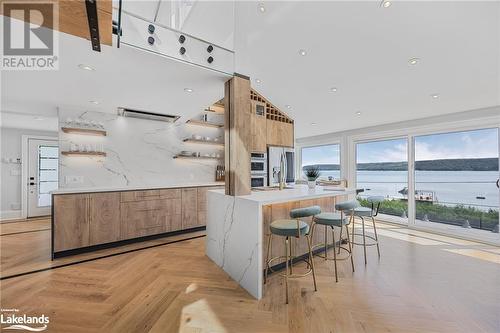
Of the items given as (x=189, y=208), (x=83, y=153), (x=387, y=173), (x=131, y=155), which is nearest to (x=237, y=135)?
(x=189, y=208)

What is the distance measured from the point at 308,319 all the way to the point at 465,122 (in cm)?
444

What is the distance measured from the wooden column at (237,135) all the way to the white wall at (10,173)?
6.06 metres

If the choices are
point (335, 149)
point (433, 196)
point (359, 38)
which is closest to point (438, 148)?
point (433, 196)

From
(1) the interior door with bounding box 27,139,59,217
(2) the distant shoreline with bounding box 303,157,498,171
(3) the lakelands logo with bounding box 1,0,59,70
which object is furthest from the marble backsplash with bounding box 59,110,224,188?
(2) the distant shoreline with bounding box 303,157,498,171

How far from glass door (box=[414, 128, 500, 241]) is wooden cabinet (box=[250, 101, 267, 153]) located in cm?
332

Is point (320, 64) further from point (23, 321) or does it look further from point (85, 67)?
point (23, 321)

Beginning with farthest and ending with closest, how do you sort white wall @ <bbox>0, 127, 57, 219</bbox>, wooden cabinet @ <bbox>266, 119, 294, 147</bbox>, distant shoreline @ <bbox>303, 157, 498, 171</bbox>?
white wall @ <bbox>0, 127, 57, 219</bbox> < wooden cabinet @ <bbox>266, 119, 294, 147</bbox> < distant shoreline @ <bbox>303, 157, 498, 171</bbox>

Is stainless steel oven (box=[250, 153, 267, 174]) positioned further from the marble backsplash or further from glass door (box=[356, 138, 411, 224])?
glass door (box=[356, 138, 411, 224])

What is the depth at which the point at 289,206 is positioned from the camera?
8.90ft

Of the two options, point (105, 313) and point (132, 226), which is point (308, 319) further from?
point (132, 226)

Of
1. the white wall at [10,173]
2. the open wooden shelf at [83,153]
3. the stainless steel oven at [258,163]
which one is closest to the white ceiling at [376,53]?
the stainless steel oven at [258,163]

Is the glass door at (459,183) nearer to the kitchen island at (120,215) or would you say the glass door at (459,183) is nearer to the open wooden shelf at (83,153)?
the kitchen island at (120,215)

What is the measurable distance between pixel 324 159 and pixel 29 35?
6583 millimetres

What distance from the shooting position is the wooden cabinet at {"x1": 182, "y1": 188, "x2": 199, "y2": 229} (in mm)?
4125
